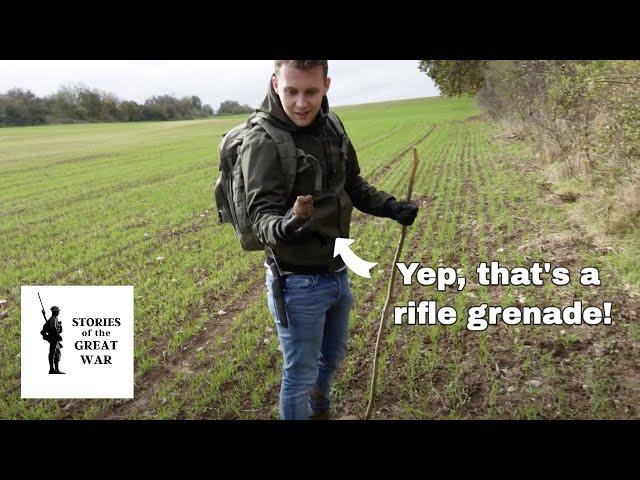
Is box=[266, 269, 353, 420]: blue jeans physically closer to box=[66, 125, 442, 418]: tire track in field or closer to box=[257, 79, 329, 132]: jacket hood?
box=[257, 79, 329, 132]: jacket hood

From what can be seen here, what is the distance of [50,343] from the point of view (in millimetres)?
2400

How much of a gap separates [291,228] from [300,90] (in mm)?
566

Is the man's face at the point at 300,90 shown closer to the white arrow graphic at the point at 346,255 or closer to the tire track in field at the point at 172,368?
the white arrow graphic at the point at 346,255

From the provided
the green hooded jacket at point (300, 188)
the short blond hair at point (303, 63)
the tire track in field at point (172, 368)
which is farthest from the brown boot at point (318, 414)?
the short blond hair at point (303, 63)

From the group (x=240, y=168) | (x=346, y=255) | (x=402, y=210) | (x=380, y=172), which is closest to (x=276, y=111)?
(x=240, y=168)

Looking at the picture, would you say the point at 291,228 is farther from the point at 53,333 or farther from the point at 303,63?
the point at 53,333

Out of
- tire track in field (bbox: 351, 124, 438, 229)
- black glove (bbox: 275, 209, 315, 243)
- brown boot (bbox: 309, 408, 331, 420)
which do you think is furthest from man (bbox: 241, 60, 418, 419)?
tire track in field (bbox: 351, 124, 438, 229)

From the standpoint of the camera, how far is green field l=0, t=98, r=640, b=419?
Answer: 290 cm

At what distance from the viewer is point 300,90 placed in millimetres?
1664

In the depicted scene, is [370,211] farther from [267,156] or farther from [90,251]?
[90,251]

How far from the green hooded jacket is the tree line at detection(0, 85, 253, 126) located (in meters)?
9.44

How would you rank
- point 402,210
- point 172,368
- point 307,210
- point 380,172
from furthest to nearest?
point 380,172, point 172,368, point 402,210, point 307,210

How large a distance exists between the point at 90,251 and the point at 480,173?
8.63 m

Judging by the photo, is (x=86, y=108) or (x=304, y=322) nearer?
(x=304, y=322)
